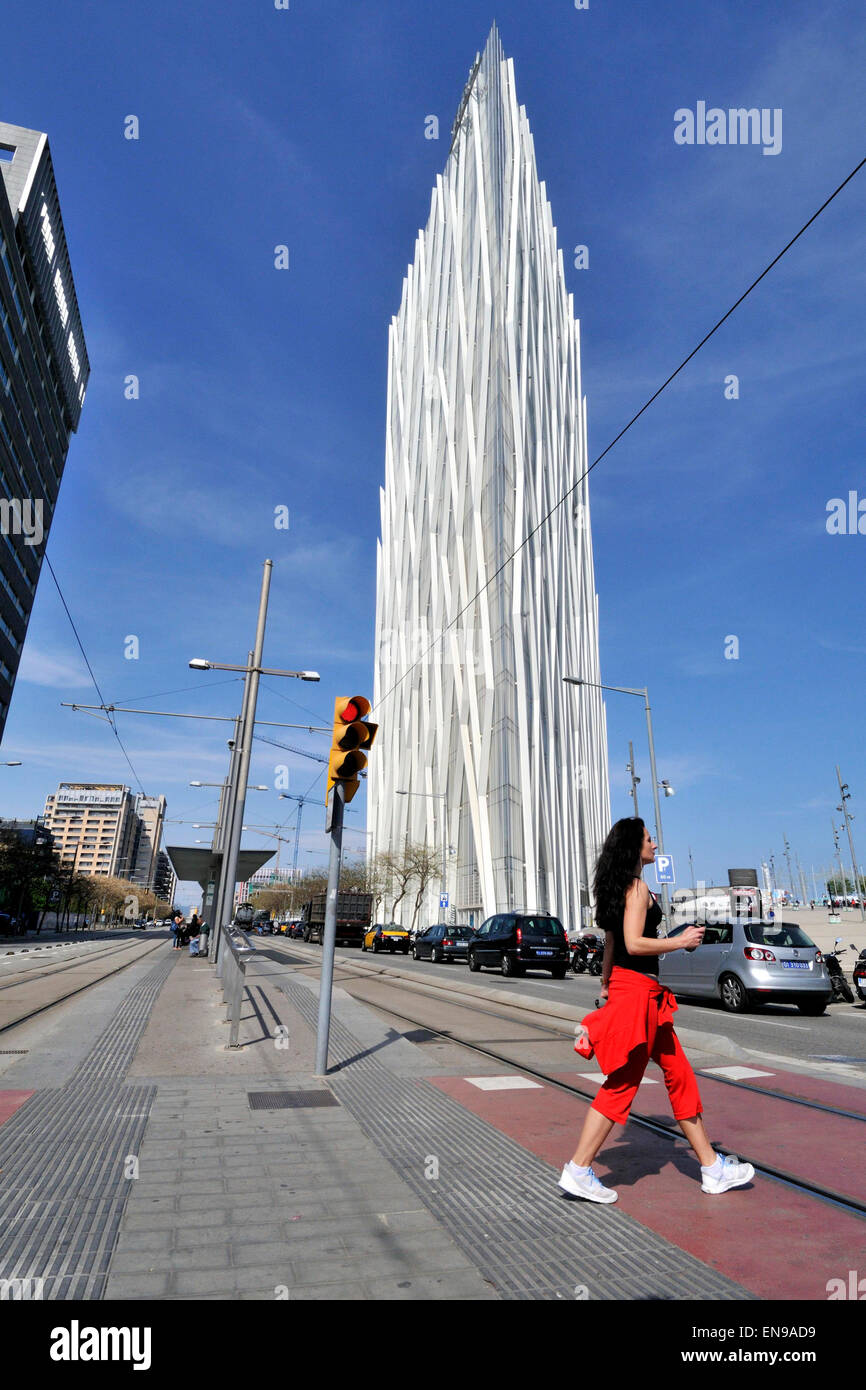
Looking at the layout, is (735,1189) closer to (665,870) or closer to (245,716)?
(245,716)

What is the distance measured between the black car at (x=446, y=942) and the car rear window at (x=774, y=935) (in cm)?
1647

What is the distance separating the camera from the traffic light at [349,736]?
6746 mm

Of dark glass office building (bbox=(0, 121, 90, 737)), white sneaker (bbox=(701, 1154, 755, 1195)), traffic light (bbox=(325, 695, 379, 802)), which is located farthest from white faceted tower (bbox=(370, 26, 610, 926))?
white sneaker (bbox=(701, 1154, 755, 1195))

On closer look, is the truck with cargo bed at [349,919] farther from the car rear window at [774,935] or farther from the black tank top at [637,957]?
the black tank top at [637,957]

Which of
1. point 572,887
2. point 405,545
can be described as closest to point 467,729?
point 572,887

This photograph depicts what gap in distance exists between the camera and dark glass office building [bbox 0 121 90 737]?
7062 cm

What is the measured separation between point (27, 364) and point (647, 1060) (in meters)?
90.1

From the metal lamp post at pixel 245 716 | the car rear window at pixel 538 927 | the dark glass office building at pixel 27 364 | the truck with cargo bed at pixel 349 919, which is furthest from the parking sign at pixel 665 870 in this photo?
the dark glass office building at pixel 27 364

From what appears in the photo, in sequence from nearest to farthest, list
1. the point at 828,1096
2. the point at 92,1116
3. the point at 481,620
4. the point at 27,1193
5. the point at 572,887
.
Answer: the point at 27,1193, the point at 92,1116, the point at 828,1096, the point at 481,620, the point at 572,887

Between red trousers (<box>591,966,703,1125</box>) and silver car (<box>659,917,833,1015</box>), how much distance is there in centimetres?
960

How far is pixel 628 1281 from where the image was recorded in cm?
303

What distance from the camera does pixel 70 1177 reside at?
409 centimetres
